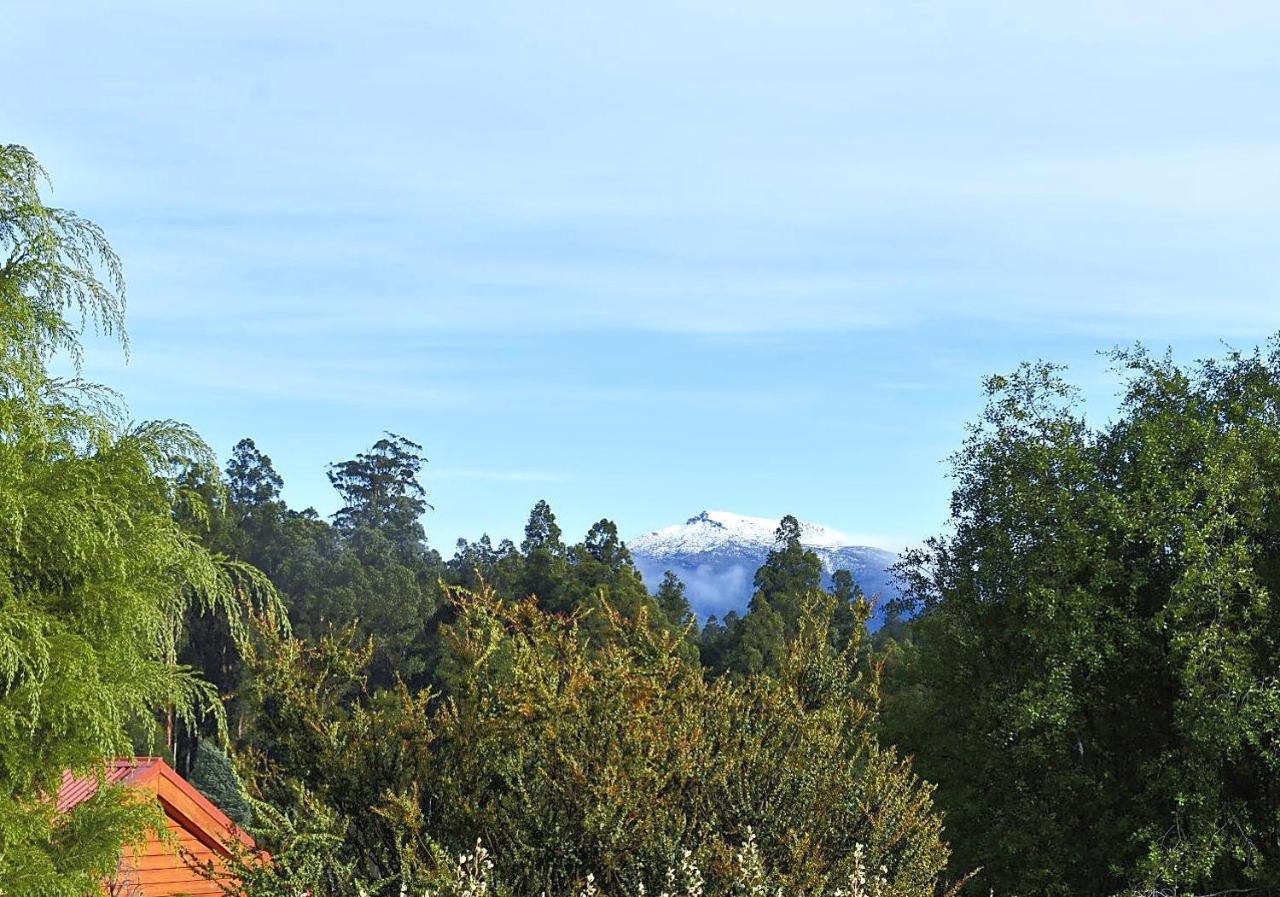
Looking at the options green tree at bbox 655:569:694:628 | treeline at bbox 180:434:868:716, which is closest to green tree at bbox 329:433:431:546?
treeline at bbox 180:434:868:716

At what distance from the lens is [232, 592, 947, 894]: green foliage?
24.7 feet

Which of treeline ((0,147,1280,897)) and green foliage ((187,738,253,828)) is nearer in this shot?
treeline ((0,147,1280,897))

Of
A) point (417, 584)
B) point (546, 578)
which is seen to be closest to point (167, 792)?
point (546, 578)

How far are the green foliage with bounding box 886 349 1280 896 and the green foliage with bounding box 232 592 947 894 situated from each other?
30.0 feet

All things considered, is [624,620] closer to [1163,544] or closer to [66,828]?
[66,828]

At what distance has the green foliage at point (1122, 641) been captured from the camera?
16.4 m

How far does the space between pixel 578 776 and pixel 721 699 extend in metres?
1.36

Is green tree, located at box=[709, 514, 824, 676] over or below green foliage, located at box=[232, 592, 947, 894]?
over

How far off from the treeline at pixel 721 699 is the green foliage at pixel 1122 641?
0.18ft

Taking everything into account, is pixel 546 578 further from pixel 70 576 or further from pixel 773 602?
pixel 70 576

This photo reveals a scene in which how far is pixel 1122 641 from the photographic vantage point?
1767cm

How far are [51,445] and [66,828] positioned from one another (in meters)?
3.15

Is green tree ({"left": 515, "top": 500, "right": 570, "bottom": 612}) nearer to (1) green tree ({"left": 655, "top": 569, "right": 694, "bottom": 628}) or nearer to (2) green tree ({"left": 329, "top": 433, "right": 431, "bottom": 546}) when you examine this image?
(1) green tree ({"left": 655, "top": 569, "right": 694, "bottom": 628})

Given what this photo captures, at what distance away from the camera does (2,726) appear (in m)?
10.2
